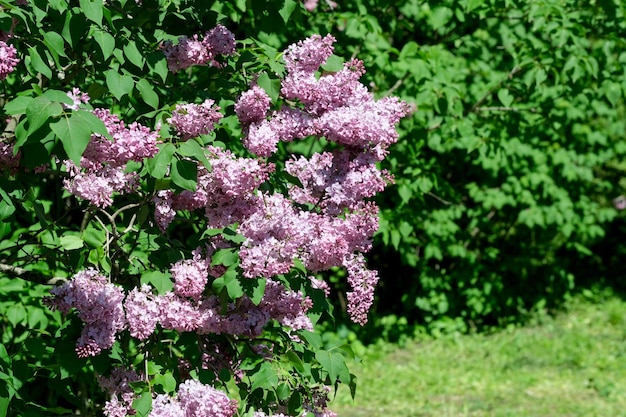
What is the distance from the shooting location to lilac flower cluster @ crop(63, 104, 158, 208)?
250 cm

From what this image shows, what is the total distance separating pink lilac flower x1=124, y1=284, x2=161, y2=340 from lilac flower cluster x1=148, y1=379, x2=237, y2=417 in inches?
7.5

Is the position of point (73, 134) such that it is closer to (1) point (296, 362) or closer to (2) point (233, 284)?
(2) point (233, 284)

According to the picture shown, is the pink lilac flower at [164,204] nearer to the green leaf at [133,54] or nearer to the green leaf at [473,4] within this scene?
the green leaf at [133,54]

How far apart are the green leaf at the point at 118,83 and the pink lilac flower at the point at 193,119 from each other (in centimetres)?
17

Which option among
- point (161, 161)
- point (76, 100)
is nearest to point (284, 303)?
point (161, 161)

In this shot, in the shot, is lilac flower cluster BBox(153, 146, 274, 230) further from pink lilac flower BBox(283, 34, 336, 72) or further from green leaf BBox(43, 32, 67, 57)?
green leaf BBox(43, 32, 67, 57)

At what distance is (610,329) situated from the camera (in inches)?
332

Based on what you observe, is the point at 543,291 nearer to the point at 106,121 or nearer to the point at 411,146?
the point at 411,146

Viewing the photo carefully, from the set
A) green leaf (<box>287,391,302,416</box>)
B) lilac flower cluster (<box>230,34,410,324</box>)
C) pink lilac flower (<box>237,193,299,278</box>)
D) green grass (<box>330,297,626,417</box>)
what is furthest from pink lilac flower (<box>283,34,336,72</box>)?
green grass (<box>330,297,626,417</box>)

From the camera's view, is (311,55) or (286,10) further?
(286,10)

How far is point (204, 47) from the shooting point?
2.99 meters

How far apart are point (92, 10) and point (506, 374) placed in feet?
16.8


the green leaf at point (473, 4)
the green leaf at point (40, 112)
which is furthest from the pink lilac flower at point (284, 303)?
the green leaf at point (473, 4)

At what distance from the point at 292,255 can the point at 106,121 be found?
24.4 inches
